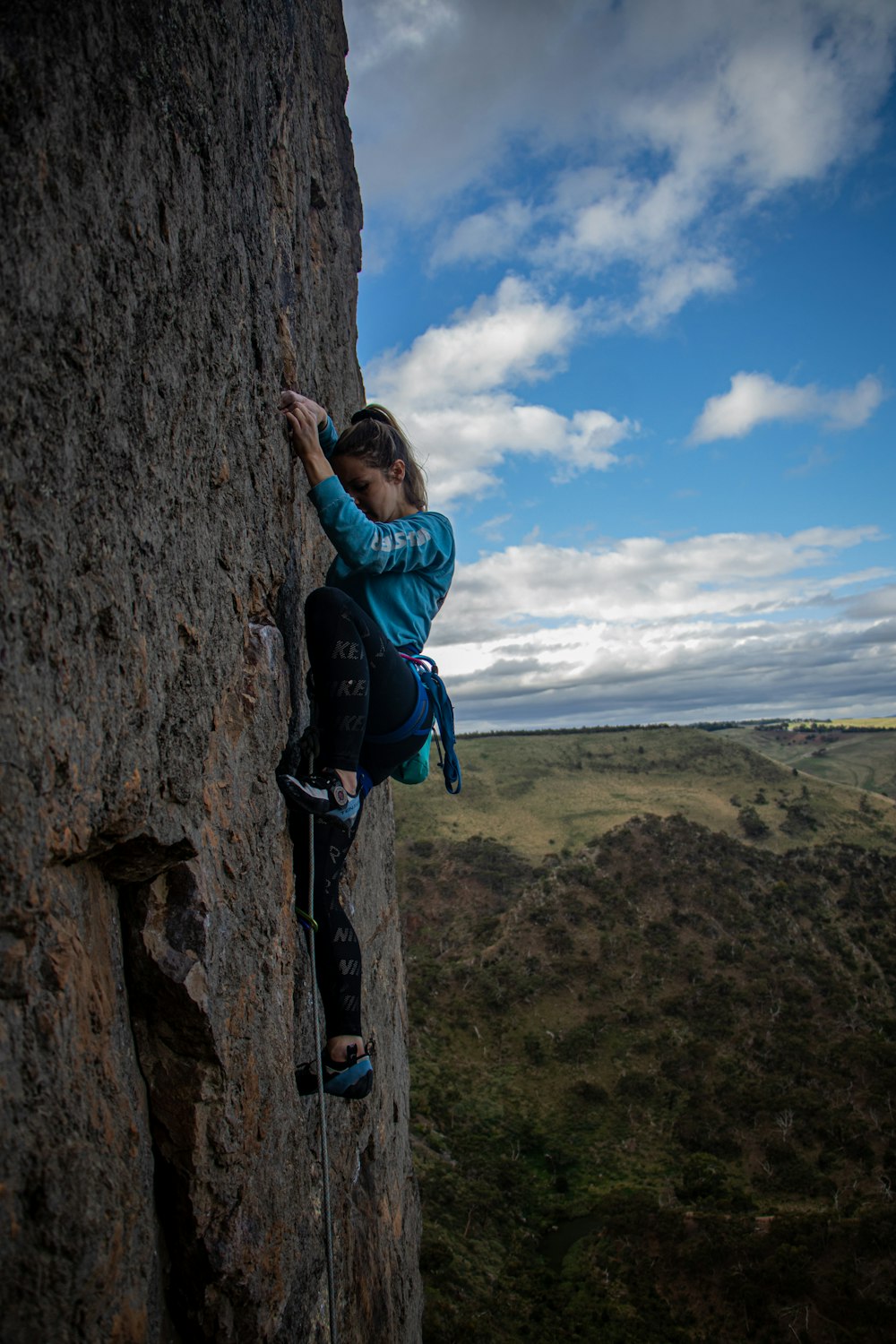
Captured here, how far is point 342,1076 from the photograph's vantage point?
3592 millimetres

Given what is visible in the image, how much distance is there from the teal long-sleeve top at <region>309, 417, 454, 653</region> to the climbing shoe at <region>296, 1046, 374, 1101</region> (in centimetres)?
216

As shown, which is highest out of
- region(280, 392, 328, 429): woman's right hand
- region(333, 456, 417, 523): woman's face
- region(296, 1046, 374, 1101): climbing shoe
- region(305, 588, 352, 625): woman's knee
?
region(280, 392, 328, 429): woman's right hand

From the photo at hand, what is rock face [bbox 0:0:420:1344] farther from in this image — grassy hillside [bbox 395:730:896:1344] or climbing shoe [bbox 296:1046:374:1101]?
grassy hillside [bbox 395:730:896:1344]

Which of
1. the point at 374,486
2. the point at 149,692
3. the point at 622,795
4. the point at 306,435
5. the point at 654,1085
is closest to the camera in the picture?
the point at 149,692

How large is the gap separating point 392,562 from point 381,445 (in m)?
0.79

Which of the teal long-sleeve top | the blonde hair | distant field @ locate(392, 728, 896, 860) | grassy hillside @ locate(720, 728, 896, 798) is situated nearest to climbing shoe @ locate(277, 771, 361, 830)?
the teal long-sleeve top

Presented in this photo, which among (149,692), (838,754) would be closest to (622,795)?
(838,754)

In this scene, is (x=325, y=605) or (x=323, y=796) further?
(x=325, y=605)

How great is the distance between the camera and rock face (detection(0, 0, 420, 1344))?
1.98 metres

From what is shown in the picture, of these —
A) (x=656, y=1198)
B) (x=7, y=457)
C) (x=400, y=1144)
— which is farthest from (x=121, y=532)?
(x=656, y=1198)

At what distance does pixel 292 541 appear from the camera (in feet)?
14.4

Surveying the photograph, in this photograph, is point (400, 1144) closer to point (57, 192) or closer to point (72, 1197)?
point (72, 1197)

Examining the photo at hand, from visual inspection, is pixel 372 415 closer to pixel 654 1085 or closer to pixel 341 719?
pixel 341 719

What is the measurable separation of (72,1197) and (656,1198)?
86.2 feet
